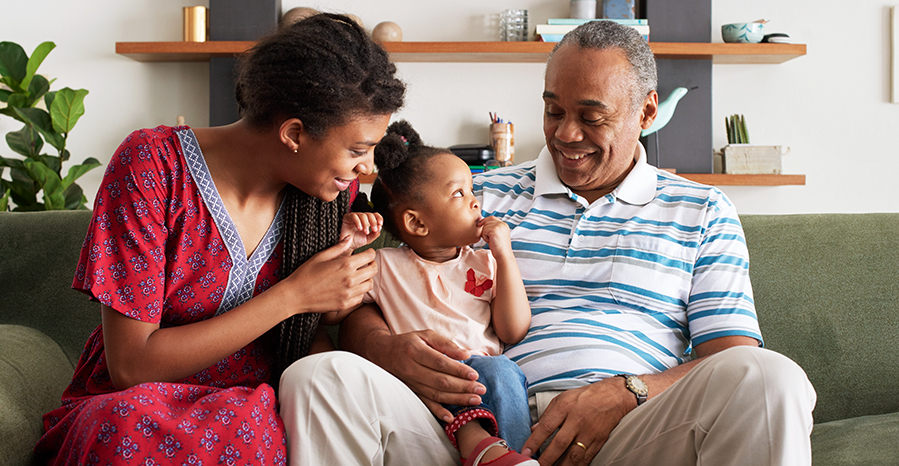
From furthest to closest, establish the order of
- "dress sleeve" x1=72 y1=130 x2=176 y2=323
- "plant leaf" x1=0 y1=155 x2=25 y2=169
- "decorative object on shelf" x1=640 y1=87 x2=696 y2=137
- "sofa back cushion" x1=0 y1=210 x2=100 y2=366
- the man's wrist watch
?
Result: 1. "decorative object on shelf" x1=640 y1=87 x2=696 y2=137
2. "plant leaf" x1=0 y1=155 x2=25 y2=169
3. "sofa back cushion" x1=0 y1=210 x2=100 y2=366
4. the man's wrist watch
5. "dress sleeve" x1=72 y1=130 x2=176 y2=323

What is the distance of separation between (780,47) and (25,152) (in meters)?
3.67

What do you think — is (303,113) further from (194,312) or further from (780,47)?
(780,47)

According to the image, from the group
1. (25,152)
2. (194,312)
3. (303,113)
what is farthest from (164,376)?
(25,152)

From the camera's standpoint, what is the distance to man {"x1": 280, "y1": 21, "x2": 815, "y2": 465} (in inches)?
40.5

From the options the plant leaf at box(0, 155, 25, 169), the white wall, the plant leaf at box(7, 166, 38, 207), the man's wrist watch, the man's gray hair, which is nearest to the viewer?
the man's wrist watch

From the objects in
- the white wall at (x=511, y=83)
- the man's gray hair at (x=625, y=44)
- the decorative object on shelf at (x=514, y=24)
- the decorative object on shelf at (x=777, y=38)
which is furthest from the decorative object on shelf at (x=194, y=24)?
the decorative object on shelf at (x=777, y=38)

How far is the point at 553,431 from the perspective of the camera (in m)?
1.24

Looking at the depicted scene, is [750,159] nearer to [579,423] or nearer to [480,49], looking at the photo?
[480,49]

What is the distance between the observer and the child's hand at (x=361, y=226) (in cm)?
143

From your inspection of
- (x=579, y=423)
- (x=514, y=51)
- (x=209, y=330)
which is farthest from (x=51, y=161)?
(x=579, y=423)

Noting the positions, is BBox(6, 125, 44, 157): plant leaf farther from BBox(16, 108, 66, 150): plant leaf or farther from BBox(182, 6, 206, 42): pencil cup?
BBox(182, 6, 206, 42): pencil cup

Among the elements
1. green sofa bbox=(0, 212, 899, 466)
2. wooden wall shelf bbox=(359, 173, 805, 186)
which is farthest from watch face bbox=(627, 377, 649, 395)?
wooden wall shelf bbox=(359, 173, 805, 186)

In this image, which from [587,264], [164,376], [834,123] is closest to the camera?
[164,376]

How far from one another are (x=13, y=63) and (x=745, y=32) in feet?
11.3
